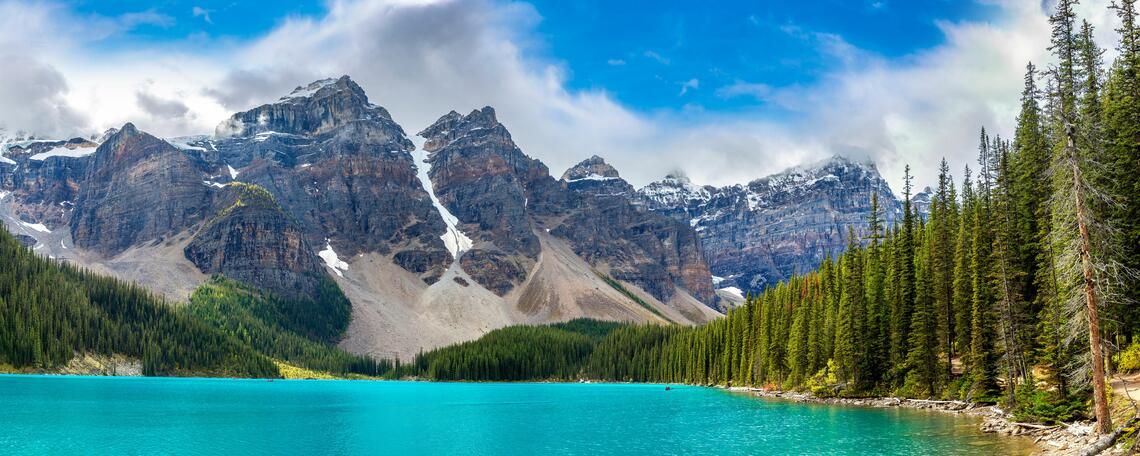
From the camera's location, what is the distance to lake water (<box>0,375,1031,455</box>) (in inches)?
1978

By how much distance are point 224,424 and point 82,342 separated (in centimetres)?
14023

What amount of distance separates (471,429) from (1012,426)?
4011cm

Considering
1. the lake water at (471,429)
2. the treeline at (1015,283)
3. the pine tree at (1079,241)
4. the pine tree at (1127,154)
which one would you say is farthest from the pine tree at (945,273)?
the pine tree at (1079,241)

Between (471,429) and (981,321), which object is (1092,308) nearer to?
(981,321)

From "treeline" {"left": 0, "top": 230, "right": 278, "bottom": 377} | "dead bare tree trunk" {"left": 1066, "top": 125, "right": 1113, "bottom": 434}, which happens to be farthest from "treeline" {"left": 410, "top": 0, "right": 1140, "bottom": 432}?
"treeline" {"left": 0, "top": 230, "right": 278, "bottom": 377}

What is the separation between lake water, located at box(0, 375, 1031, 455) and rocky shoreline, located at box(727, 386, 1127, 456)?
5.55 feet

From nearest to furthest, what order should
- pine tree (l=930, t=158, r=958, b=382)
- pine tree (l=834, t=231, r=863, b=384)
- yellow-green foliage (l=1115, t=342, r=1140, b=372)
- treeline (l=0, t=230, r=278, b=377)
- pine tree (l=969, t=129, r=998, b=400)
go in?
yellow-green foliage (l=1115, t=342, r=1140, b=372) < pine tree (l=969, t=129, r=998, b=400) < pine tree (l=930, t=158, r=958, b=382) < pine tree (l=834, t=231, r=863, b=384) < treeline (l=0, t=230, r=278, b=377)

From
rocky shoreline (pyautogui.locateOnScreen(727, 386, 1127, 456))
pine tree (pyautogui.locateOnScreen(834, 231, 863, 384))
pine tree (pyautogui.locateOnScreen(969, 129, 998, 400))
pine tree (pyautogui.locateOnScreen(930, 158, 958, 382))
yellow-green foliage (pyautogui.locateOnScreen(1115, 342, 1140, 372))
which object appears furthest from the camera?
pine tree (pyautogui.locateOnScreen(834, 231, 863, 384))

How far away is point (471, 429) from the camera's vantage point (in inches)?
2625

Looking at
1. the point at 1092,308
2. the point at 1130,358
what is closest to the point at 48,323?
the point at 1130,358

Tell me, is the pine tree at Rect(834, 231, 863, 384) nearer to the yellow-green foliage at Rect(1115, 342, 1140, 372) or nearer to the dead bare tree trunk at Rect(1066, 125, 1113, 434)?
the yellow-green foliage at Rect(1115, 342, 1140, 372)

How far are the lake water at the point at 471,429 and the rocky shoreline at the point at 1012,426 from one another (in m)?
1.69

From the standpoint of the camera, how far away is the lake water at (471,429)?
165ft

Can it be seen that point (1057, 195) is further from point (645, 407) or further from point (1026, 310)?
point (645, 407)
